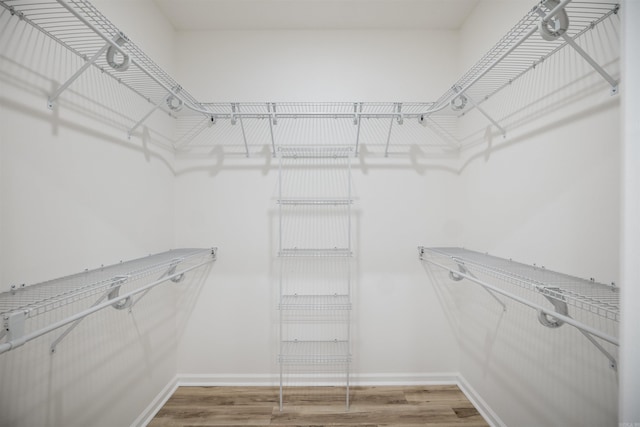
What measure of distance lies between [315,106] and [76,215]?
161 centimetres

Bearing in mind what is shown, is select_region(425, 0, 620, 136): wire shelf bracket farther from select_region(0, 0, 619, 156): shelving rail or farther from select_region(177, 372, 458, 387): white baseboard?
select_region(177, 372, 458, 387): white baseboard

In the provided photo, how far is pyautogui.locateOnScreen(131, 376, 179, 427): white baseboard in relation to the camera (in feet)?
5.59

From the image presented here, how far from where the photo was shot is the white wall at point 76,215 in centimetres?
102

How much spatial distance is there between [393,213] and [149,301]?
6.04 feet

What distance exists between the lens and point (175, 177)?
215cm

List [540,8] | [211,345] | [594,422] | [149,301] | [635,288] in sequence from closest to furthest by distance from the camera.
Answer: [635,288], [540,8], [594,422], [149,301], [211,345]

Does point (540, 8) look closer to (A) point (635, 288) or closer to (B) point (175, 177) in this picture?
(A) point (635, 288)

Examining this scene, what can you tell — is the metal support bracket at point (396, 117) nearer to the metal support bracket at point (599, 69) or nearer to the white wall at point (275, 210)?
the white wall at point (275, 210)

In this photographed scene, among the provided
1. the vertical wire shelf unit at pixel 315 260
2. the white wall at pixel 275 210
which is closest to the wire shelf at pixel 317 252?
the vertical wire shelf unit at pixel 315 260

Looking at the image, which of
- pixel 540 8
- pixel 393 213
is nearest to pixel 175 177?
pixel 393 213

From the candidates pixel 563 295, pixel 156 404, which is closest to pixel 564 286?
pixel 563 295

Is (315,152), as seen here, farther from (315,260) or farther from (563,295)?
(563,295)

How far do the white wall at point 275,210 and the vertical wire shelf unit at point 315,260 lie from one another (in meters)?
0.09

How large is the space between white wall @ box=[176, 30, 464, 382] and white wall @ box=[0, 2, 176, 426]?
31 centimetres
